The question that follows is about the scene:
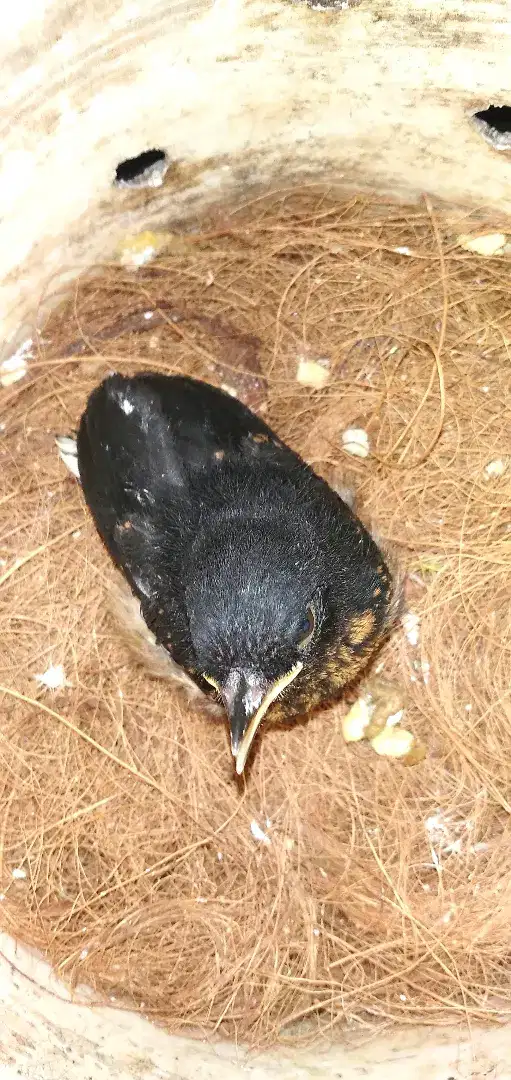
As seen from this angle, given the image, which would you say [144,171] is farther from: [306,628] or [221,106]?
[306,628]

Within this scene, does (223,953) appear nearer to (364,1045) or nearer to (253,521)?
(364,1045)

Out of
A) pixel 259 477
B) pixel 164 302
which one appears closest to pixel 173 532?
pixel 259 477

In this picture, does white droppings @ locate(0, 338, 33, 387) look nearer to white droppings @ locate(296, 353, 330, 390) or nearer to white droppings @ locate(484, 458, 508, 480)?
white droppings @ locate(296, 353, 330, 390)

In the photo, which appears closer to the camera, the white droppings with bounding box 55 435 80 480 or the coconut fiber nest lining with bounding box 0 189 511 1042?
the coconut fiber nest lining with bounding box 0 189 511 1042

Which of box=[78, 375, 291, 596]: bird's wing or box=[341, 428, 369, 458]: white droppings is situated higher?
box=[78, 375, 291, 596]: bird's wing

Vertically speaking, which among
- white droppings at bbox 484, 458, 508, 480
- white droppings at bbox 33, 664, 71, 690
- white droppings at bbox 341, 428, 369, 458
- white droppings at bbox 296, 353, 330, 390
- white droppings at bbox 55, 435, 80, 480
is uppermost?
white droppings at bbox 55, 435, 80, 480

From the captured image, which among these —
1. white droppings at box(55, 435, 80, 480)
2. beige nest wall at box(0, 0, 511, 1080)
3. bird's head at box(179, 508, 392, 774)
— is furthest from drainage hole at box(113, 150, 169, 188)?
bird's head at box(179, 508, 392, 774)

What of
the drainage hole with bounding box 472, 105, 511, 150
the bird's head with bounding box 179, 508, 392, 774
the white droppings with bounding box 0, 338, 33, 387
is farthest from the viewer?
the white droppings with bounding box 0, 338, 33, 387
